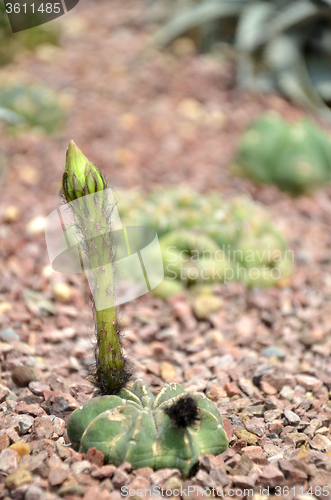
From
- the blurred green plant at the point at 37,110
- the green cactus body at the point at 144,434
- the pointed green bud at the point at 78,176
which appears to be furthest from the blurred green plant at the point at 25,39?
the green cactus body at the point at 144,434

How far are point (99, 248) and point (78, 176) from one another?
210 millimetres

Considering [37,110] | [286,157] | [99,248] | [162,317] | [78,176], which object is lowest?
[162,317]

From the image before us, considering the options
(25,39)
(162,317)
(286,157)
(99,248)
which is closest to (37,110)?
(25,39)

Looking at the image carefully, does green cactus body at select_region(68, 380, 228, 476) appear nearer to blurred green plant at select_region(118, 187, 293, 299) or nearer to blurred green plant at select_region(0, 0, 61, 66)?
blurred green plant at select_region(118, 187, 293, 299)

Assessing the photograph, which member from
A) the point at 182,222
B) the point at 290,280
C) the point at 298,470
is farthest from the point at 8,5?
the point at 298,470

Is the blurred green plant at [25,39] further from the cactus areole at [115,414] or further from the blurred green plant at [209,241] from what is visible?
the cactus areole at [115,414]

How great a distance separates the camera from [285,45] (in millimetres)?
5113

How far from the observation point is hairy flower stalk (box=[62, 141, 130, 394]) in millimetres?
1277

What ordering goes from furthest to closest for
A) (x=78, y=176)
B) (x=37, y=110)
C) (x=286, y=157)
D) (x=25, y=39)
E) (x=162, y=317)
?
(x=25, y=39), (x=37, y=110), (x=286, y=157), (x=162, y=317), (x=78, y=176)

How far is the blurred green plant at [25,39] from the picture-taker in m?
4.87

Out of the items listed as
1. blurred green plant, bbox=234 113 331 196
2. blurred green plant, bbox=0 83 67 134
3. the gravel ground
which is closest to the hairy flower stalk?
the gravel ground

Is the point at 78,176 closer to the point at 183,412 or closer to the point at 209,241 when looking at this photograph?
the point at 183,412

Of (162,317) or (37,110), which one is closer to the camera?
(162,317)

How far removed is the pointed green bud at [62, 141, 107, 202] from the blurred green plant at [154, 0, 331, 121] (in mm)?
4159
